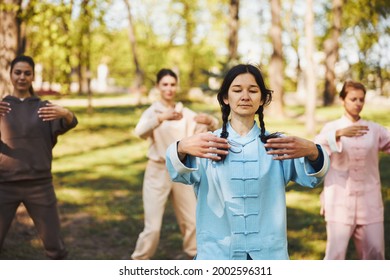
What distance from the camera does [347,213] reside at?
208 inches

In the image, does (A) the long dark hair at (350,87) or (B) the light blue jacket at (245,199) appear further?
(A) the long dark hair at (350,87)

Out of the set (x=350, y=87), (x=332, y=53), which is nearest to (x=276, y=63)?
(x=332, y=53)

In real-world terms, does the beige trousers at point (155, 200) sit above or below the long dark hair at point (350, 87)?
below

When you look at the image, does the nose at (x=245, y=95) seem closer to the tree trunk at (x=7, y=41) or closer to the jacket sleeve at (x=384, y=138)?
the jacket sleeve at (x=384, y=138)

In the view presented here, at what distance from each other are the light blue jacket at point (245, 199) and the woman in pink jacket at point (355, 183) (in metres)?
2.09

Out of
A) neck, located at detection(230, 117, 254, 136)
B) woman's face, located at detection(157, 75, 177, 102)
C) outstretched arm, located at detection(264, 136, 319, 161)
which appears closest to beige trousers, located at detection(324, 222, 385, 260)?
woman's face, located at detection(157, 75, 177, 102)

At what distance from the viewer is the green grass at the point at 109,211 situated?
7.11 meters

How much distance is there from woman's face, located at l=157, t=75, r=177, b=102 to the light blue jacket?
10.0 feet

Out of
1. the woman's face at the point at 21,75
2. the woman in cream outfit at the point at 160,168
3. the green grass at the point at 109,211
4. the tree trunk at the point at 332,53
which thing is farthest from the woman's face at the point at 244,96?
the tree trunk at the point at 332,53

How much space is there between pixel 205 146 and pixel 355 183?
2766 mm

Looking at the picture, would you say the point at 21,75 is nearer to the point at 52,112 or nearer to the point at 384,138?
the point at 52,112

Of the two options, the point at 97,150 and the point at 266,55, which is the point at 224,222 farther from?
the point at 266,55

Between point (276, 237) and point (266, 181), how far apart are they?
31 centimetres
